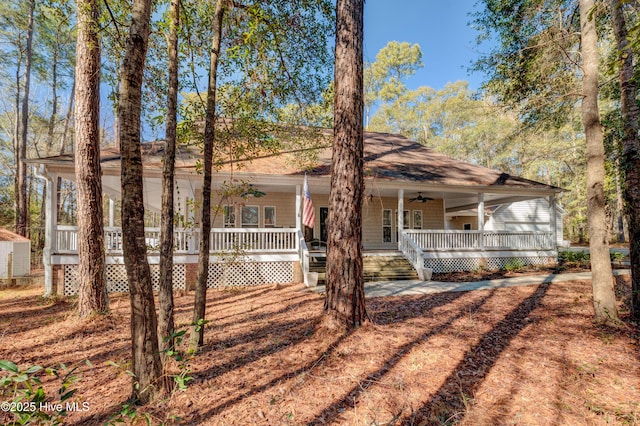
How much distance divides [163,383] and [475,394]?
320 cm

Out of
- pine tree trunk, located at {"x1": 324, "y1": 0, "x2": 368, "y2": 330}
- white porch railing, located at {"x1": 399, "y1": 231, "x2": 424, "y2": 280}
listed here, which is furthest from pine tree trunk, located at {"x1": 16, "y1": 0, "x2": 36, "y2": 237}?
white porch railing, located at {"x1": 399, "y1": 231, "x2": 424, "y2": 280}

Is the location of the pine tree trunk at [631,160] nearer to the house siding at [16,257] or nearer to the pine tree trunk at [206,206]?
the pine tree trunk at [206,206]

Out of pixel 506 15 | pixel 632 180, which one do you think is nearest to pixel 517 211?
pixel 506 15

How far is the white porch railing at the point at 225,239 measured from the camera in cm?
880

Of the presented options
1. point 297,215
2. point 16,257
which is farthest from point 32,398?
point 16,257

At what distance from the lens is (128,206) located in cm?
266

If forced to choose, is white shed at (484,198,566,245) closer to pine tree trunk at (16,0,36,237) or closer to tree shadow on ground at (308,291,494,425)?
tree shadow on ground at (308,291,494,425)

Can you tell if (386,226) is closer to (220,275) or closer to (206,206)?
(220,275)

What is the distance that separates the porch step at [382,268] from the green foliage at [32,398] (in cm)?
724

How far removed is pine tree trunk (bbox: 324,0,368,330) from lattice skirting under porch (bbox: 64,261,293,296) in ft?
17.7

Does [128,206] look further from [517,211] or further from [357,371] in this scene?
[517,211]

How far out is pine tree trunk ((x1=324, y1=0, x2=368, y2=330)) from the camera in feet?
14.4

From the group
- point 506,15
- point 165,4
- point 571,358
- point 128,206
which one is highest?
point 506,15

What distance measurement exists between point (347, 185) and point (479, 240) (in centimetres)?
998
